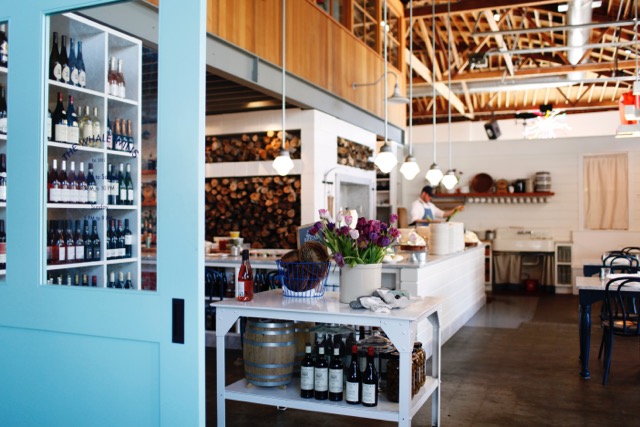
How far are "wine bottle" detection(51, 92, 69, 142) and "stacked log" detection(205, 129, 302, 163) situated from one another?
6.54 m

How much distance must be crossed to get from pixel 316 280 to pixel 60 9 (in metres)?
2.30

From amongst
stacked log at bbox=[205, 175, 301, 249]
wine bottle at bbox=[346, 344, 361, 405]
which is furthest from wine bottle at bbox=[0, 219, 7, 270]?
stacked log at bbox=[205, 175, 301, 249]

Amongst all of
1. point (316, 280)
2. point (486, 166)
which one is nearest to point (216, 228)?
point (316, 280)

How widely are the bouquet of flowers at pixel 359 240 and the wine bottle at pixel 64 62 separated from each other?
1.87 metres

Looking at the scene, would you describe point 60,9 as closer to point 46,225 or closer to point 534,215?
point 46,225

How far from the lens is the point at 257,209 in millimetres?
9219

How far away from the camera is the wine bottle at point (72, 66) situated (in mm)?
2410

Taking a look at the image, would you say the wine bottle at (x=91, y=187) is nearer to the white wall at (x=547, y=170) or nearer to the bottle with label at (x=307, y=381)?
the bottle with label at (x=307, y=381)

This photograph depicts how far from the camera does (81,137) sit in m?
2.38

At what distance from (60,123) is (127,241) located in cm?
54

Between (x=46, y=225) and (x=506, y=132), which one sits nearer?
(x=46, y=225)

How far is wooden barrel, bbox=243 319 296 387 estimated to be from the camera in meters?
3.83

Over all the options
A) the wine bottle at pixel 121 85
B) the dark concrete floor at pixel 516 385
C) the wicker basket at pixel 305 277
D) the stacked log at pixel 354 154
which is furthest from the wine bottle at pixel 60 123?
the stacked log at pixel 354 154

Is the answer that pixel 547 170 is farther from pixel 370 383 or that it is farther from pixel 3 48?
pixel 3 48
